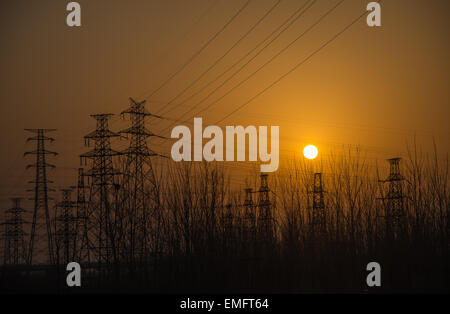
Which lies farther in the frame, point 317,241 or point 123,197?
point 123,197

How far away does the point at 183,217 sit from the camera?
1165 cm

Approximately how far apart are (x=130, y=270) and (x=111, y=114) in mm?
7907

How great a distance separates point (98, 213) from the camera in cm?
1427

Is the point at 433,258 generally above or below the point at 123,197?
below
